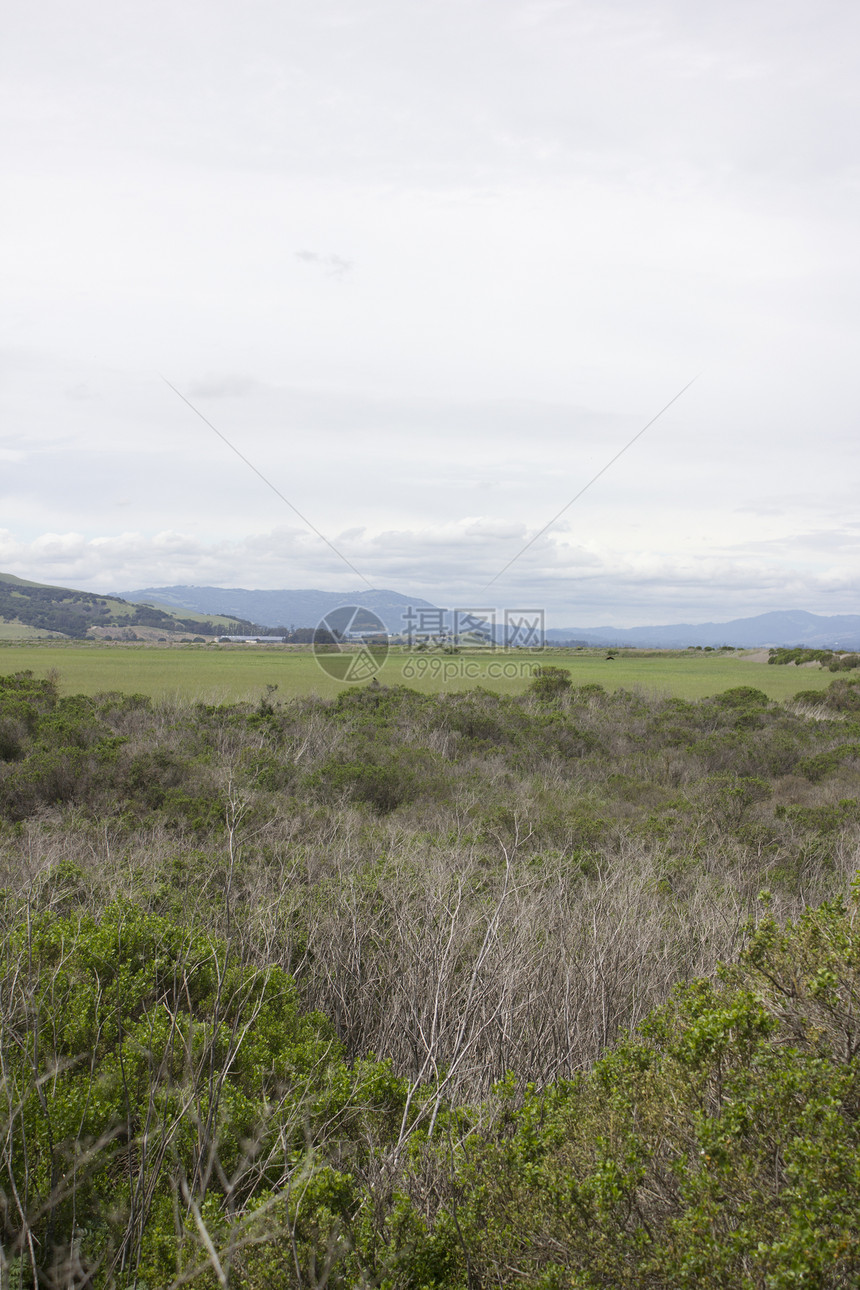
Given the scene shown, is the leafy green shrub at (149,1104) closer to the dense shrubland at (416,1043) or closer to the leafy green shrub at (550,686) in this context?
the dense shrubland at (416,1043)

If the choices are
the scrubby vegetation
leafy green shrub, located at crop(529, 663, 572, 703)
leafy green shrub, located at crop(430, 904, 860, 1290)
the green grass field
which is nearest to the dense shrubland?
leafy green shrub, located at crop(430, 904, 860, 1290)

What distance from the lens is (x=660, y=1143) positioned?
2521 mm

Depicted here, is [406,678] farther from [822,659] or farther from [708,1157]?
[822,659]

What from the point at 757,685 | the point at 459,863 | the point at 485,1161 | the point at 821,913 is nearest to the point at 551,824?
the point at 459,863

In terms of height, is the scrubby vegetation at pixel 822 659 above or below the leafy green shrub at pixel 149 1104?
above

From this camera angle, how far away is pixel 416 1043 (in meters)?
4.28

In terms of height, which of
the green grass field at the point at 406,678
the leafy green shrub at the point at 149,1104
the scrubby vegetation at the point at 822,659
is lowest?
the leafy green shrub at the point at 149,1104

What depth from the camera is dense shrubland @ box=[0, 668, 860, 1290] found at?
217cm

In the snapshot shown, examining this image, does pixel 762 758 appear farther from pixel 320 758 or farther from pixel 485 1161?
pixel 485 1161

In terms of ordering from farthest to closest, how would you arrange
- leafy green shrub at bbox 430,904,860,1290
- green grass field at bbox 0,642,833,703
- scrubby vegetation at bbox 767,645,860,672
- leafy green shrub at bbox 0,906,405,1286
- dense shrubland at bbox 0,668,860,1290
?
scrubby vegetation at bbox 767,645,860,672, green grass field at bbox 0,642,833,703, leafy green shrub at bbox 0,906,405,1286, dense shrubland at bbox 0,668,860,1290, leafy green shrub at bbox 430,904,860,1290

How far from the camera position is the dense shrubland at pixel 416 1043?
2174 mm

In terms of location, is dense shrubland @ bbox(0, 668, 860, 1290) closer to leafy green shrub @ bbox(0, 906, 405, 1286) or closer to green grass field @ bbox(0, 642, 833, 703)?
leafy green shrub @ bbox(0, 906, 405, 1286)

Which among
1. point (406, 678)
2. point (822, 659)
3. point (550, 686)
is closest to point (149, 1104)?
point (550, 686)

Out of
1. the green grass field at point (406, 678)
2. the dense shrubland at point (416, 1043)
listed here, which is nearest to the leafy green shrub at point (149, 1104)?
the dense shrubland at point (416, 1043)
